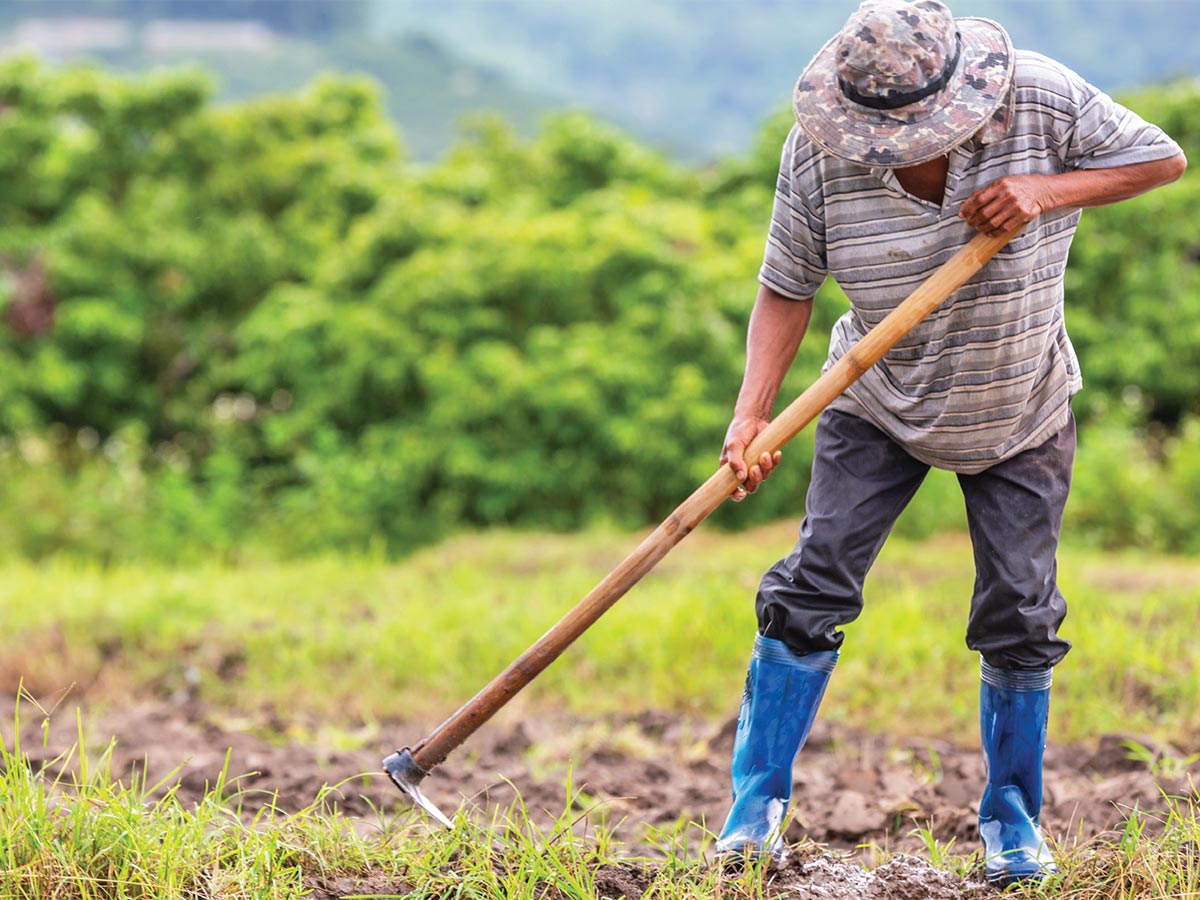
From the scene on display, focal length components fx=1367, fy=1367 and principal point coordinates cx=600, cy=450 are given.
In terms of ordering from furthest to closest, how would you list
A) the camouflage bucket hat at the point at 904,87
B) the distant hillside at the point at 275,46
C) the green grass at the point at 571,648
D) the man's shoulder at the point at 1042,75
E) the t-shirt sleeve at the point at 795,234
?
the distant hillside at the point at 275,46 < the green grass at the point at 571,648 < the t-shirt sleeve at the point at 795,234 < the man's shoulder at the point at 1042,75 < the camouflage bucket hat at the point at 904,87

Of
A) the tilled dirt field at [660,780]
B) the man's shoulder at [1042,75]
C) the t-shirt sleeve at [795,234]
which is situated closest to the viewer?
the man's shoulder at [1042,75]

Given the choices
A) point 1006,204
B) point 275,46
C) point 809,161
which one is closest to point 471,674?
point 809,161

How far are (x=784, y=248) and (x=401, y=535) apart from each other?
6.03 metres

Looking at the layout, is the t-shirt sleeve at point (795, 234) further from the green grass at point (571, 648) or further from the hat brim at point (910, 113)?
the green grass at point (571, 648)

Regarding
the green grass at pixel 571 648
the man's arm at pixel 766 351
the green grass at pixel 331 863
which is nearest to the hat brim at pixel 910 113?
the man's arm at pixel 766 351

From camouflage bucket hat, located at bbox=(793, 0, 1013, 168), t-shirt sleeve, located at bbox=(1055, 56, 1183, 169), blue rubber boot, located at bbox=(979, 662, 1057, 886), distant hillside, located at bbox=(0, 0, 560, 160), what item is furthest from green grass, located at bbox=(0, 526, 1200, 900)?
distant hillside, located at bbox=(0, 0, 560, 160)

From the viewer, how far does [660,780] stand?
4285mm

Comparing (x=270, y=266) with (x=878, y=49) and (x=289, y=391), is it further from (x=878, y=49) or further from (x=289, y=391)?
(x=878, y=49)

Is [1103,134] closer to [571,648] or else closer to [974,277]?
[974,277]

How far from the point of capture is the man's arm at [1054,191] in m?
2.56

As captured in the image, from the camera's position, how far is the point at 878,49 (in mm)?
2531

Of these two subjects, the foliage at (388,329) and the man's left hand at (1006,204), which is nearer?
the man's left hand at (1006,204)

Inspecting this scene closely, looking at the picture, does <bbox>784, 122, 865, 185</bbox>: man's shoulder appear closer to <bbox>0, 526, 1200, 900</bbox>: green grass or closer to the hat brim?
the hat brim

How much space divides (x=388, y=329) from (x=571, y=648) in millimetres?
3621
